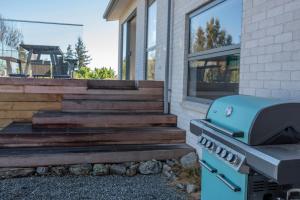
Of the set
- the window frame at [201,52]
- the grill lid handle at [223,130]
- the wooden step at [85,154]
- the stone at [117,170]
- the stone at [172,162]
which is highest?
the window frame at [201,52]

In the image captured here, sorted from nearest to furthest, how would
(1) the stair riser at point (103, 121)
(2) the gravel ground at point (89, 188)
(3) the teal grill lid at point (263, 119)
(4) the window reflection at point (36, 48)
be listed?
(3) the teal grill lid at point (263, 119) < (2) the gravel ground at point (89, 188) < (1) the stair riser at point (103, 121) < (4) the window reflection at point (36, 48)

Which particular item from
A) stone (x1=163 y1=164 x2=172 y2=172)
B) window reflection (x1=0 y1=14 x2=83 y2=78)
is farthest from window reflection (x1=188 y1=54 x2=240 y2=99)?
window reflection (x1=0 y1=14 x2=83 y2=78)

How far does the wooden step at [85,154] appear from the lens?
358 cm

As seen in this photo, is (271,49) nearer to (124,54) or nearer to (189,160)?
(189,160)

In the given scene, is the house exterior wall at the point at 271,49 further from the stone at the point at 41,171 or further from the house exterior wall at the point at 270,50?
the stone at the point at 41,171

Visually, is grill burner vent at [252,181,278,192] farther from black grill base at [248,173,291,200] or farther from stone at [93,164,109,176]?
stone at [93,164,109,176]

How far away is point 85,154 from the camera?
Answer: 12.3 ft

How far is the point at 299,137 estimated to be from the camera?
1.78 metres

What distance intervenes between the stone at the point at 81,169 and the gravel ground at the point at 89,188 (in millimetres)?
99

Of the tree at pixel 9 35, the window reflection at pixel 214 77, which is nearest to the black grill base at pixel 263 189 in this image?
the window reflection at pixel 214 77

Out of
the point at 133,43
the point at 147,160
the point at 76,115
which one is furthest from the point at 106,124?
the point at 133,43

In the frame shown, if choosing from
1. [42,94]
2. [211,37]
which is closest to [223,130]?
[211,37]

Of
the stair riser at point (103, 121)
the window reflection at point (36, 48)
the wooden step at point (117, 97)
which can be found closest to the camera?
the stair riser at point (103, 121)

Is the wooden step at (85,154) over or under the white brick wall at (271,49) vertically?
under
